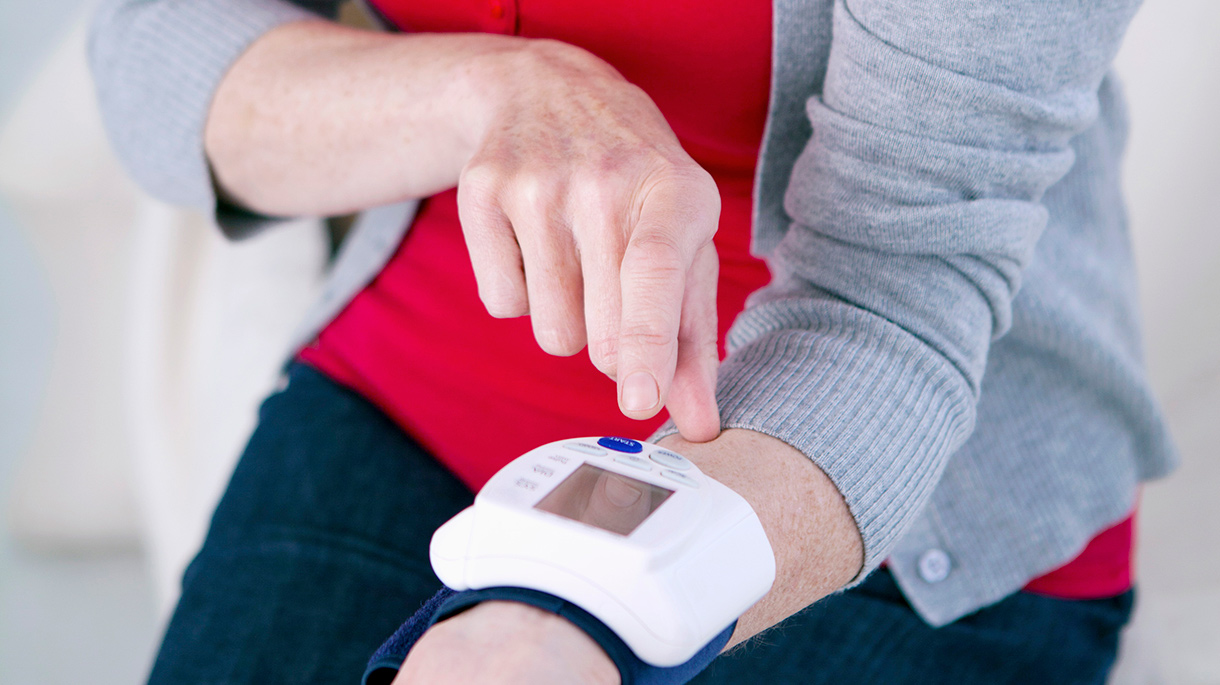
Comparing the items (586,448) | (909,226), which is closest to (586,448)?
(586,448)

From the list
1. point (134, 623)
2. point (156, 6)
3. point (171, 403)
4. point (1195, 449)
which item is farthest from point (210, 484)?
point (1195, 449)

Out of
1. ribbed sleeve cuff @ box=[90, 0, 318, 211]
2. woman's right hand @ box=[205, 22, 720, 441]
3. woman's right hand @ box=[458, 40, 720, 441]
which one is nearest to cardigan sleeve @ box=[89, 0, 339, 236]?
ribbed sleeve cuff @ box=[90, 0, 318, 211]

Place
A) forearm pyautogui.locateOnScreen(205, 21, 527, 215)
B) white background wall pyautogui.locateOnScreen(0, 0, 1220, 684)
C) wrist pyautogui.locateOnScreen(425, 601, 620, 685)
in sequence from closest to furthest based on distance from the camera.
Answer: wrist pyautogui.locateOnScreen(425, 601, 620, 685) < forearm pyautogui.locateOnScreen(205, 21, 527, 215) < white background wall pyautogui.locateOnScreen(0, 0, 1220, 684)

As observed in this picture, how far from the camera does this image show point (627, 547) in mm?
315

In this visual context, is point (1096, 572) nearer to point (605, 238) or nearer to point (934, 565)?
point (934, 565)

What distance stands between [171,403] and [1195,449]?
134cm

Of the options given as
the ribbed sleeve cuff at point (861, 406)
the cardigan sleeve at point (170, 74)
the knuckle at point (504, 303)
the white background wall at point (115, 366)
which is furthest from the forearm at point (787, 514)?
the white background wall at point (115, 366)

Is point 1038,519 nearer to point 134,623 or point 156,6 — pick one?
point 156,6

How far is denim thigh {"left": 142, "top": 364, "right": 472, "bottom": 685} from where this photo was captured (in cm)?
62

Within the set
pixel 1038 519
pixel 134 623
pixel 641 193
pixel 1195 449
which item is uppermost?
pixel 641 193

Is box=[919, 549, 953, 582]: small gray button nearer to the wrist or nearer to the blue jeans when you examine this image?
the blue jeans

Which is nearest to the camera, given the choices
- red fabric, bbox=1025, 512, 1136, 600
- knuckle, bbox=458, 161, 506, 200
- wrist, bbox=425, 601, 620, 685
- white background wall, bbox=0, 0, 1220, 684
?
wrist, bbox=425, 601, 620, 685

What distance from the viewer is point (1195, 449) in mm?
978

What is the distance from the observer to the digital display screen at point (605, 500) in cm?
34
